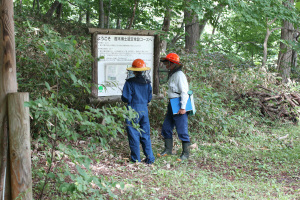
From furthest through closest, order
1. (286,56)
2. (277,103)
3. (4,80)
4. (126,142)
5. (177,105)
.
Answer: (286,56), (277,103), (126,142), (177,105), (4,80)

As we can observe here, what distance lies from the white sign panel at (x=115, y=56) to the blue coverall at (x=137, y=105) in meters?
0.39

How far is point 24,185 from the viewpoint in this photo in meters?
2.94

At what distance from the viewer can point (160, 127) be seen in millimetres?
7488

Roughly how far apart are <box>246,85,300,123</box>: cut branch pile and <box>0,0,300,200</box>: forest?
0.10 ft

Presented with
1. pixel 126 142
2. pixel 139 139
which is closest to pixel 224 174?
pixel 139 139

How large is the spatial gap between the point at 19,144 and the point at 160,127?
4.84m

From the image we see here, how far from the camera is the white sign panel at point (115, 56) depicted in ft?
18.8

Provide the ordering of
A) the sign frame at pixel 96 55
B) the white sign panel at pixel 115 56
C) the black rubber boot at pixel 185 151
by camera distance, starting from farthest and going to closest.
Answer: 1. the black rubber boot at pixel 185 151
2. the white sign panel at pixel 115 56
3. the sign frame at pixel 96 55

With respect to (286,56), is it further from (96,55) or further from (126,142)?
(96,55)

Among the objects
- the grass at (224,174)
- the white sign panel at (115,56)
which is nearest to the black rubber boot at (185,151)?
the grass at (224,174)

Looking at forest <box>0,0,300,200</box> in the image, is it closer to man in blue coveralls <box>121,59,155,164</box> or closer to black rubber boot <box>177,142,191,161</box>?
black rubber boot <box>177,142,191,161</box>

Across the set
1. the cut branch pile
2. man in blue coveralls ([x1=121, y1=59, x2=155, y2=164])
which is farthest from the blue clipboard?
the cut branch pile

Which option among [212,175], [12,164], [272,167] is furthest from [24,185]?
[272,167]

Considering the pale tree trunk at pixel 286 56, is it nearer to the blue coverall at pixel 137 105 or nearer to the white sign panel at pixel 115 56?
the white sign panel at pixel 115 56
